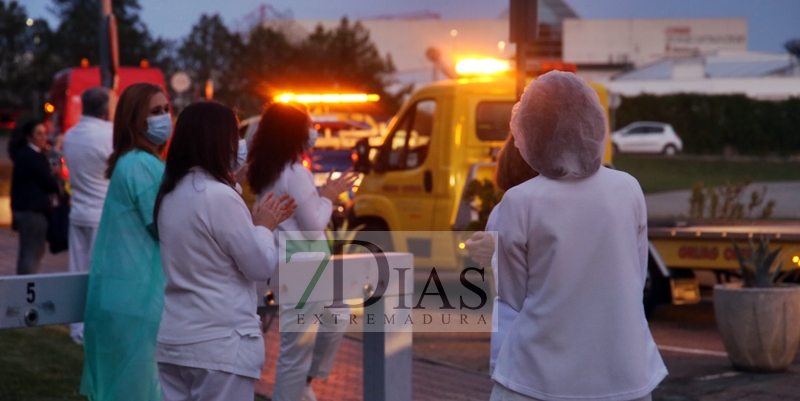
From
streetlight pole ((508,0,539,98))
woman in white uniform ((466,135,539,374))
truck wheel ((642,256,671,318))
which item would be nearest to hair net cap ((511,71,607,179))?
woman in white uniform ((466,135,539,374))

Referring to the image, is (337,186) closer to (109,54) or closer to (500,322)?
(500,322)

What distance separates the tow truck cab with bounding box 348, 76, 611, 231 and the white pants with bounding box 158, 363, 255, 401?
21.8ft

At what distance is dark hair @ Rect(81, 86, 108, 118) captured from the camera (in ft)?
23.1

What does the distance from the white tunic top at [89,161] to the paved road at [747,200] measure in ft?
43.0

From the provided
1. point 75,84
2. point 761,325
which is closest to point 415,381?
point 761,325

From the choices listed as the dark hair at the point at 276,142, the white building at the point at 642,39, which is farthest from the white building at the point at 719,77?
the dark hair at the point at 276,142

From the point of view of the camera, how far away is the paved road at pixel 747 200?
19928mm

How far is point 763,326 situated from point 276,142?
12.9ft

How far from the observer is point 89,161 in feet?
23.1

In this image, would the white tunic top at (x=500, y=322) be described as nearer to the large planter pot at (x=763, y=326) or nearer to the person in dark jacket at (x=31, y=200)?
the large planter pot at (x=763, y=326)

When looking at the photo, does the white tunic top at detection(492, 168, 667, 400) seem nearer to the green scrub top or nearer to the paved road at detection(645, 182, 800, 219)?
the green scrub top

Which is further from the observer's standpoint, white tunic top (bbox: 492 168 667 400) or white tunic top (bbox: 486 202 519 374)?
white tunic top (bbox: 486 202 519 374)

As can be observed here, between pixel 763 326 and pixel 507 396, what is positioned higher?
pixel 507 396

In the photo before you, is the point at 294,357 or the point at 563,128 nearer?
the point at 563,128
